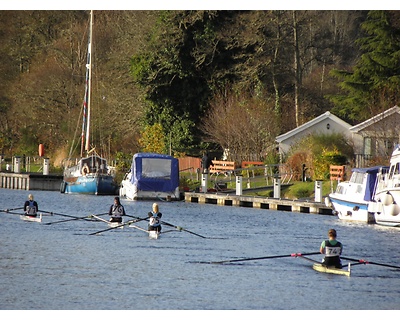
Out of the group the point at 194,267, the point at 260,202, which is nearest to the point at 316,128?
the point at 260,202

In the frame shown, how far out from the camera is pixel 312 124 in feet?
235

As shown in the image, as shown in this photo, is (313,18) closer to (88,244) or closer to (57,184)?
(57,184)

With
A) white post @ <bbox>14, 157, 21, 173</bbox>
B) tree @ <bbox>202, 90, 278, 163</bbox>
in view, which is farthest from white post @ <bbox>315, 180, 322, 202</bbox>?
white post @ <bbox>14, 157, 21, 173</bbox>

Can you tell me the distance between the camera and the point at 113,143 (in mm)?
82500

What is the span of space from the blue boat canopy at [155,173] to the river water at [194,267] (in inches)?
335

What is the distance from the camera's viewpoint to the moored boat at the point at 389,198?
47219 mm

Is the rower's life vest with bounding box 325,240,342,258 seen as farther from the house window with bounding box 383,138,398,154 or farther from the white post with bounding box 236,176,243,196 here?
the house window with bounding box 383,138,398,154

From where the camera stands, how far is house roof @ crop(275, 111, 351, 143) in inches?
2815

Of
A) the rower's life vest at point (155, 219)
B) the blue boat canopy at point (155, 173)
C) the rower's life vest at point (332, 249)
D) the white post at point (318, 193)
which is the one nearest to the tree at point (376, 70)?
the blue boat canopy at point (155, 173)

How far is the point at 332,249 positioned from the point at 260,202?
24.6m

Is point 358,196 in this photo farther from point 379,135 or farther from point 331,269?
point 379,135

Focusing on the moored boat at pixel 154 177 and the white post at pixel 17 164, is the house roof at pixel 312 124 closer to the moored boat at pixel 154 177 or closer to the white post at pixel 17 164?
the moored boat at pixel 154 177

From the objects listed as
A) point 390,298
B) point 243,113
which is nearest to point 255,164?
point 243,113

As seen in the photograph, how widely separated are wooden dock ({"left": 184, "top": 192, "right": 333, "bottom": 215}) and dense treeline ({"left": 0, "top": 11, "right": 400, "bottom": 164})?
10482mm
